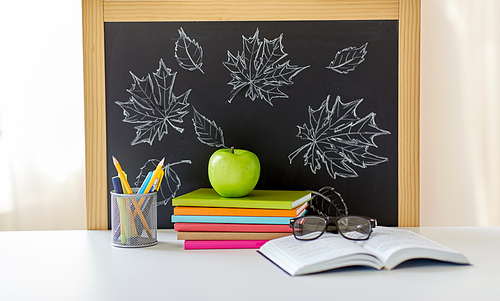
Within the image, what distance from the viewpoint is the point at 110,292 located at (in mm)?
600

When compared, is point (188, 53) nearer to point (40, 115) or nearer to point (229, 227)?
point (229, 227)

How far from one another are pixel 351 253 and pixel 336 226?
14 centimetres

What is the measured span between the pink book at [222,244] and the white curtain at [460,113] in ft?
4.10

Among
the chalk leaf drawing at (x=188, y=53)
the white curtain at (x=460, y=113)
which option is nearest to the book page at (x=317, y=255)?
the chalk leaf drawing at (x=188, y=53)

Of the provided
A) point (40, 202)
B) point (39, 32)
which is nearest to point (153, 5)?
point (39, 32)

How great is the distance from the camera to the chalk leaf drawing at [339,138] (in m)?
1.03

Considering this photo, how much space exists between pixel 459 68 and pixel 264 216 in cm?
135

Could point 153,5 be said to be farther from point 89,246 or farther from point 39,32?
point 39,32

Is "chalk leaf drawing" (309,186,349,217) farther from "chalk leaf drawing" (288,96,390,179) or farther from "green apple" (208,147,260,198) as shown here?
"green apple" (208,147,260,198)

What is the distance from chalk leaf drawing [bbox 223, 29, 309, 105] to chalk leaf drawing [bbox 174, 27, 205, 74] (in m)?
0.07

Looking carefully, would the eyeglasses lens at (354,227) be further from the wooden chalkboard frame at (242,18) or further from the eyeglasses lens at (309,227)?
the wooden chalkboard frame at (242,18)

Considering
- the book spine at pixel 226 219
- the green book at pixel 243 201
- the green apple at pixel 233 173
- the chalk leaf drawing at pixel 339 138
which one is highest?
the chalk leaf drawing at pixel 339 138

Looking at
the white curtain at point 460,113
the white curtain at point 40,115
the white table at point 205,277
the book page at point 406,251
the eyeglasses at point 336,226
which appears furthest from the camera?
the white curtain at point 40,115

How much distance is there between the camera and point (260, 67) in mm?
1024
